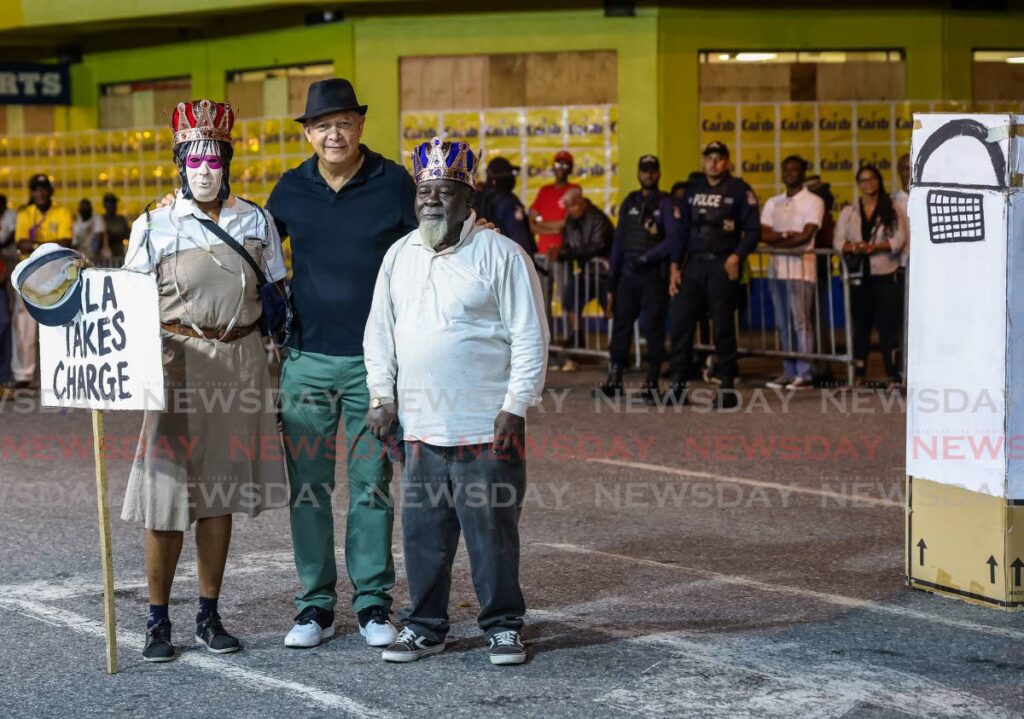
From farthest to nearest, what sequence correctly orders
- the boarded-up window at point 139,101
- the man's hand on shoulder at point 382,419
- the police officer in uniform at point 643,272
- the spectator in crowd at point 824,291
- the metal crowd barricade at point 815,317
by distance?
the boarded-up window at point 139,101, the spectator in crowd at point 824,291, the metal crowd barricade at point 815,317, the police officer in uniform at point 643,272, the man's hand on shoulder at point 382,419

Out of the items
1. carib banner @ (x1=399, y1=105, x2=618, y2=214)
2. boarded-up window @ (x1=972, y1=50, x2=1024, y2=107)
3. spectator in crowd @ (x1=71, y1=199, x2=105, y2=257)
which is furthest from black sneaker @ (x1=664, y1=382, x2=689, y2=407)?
spectator in crowd @ (x1=71, y1=199, x2=105, y2=257)

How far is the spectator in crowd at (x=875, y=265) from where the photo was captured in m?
15.1

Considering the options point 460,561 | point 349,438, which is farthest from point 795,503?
point 349,438

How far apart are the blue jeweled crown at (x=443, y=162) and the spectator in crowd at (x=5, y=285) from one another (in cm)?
1043

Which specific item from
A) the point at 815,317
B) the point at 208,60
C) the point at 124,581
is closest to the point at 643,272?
the point at 815,317

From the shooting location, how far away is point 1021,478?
7102mm

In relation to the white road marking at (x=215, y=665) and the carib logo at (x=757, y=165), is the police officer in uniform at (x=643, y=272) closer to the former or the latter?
the carib logo at (x=757, y=165)

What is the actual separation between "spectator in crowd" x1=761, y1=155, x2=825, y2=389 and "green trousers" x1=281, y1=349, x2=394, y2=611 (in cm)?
→ 934

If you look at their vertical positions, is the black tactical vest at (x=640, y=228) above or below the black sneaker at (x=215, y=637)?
above

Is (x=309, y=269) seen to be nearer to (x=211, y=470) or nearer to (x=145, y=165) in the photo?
(x=211, y=470)

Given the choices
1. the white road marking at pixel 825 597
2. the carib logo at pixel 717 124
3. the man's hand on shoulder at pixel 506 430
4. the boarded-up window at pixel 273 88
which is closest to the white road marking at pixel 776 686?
the white road marking at pixel 825 597

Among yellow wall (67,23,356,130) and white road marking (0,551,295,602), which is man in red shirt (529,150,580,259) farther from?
white road marking (0,551,295,602)

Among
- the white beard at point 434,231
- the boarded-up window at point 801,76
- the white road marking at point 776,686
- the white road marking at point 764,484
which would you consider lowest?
the white road marking at point 776,686

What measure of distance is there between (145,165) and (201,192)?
19265 mm
